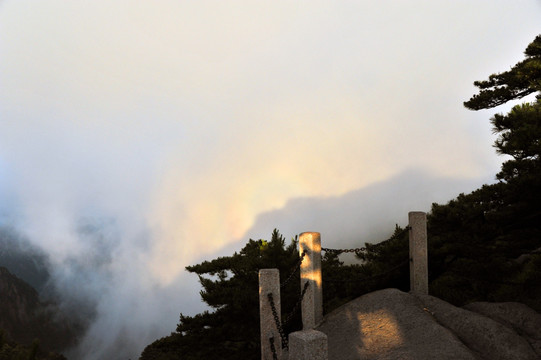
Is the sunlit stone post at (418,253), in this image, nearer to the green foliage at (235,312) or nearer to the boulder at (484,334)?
the boulder at (484,334)

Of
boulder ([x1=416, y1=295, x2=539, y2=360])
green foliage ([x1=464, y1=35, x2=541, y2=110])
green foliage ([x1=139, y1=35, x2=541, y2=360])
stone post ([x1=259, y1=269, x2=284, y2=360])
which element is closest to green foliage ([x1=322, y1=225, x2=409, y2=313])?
green foliage ([x1=139, y1=35, x2=541, y2=360])

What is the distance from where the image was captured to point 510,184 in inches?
346

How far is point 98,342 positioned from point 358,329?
712ft

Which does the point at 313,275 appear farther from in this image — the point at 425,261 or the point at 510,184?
the point at 510,184

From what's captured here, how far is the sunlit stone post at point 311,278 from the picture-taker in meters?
7.90

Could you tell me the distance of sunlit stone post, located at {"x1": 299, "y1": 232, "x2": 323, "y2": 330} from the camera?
790cm

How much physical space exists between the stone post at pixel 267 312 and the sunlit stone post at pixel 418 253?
11.3 ft

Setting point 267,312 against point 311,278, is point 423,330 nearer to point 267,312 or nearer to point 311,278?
point 311,278

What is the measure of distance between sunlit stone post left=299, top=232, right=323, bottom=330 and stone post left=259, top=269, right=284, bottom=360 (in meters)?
1.09

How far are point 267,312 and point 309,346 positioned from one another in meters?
2.50

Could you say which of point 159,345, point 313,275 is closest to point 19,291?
point 159,345

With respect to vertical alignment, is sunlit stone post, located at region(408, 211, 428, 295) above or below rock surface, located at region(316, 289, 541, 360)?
above

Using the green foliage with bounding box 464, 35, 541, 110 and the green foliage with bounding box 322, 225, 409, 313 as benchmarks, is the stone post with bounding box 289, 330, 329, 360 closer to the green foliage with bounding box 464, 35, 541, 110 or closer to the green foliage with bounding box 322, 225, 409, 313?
the green foliage with bounding box 322, 225, 409, 313

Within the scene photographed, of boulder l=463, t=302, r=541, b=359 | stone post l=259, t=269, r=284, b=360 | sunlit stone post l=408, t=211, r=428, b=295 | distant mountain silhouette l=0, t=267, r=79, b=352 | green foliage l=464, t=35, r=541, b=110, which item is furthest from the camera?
distant mountain silhouette l=0, t=267, r=79, b=352
